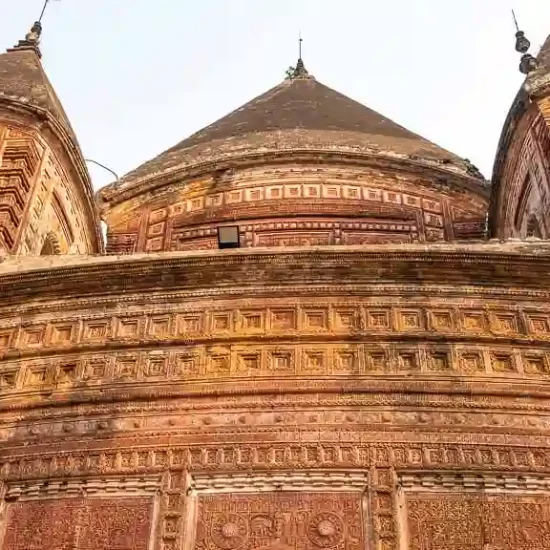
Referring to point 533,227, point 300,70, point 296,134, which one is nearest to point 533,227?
point 533,227

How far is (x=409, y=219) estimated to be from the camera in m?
11.5

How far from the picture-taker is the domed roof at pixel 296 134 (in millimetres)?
12383

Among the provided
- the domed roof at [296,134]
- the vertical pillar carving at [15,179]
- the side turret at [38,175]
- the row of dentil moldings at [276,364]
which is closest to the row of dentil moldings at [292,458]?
the row of dentil moldings at [276,364]

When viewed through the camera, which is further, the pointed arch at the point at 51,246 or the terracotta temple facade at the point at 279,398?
the pointed arch at the point at 51,246

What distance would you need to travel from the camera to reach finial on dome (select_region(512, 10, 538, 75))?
9.93 meters

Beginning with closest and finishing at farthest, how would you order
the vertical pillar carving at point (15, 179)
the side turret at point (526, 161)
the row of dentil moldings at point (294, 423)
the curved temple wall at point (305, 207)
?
1. the row of dentil moldings at point (294, 423)
2. the vertical pillar carving at point (15, 179)
3. the side turret at point (526, 161)
4. the curved temple wall at point (305, 207)

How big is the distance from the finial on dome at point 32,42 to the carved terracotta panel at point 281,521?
8681mm

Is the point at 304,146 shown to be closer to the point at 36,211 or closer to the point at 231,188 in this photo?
the point at 231,188

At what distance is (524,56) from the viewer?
10.4 meters

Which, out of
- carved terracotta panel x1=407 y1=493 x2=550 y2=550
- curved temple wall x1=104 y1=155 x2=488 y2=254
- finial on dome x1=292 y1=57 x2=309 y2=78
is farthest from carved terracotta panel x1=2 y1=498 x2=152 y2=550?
finial on dome x1=292 y1=57 x2=309 y2=78

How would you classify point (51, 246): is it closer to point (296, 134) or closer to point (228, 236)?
point (228, 236)

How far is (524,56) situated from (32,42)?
22.7ft

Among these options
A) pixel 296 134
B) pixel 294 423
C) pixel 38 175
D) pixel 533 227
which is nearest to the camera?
pixel 294 423

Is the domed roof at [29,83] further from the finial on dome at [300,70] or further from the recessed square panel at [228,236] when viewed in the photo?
the finial on dome at [300,70]
